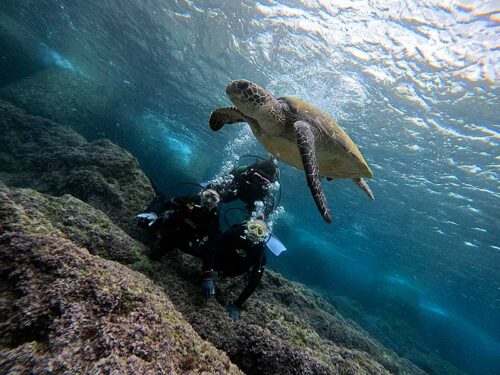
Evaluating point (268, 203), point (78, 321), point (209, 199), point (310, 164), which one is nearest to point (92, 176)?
point (209, 199)

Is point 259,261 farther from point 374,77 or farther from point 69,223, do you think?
point 374,77

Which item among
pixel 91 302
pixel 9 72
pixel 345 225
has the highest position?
pixel 345 225

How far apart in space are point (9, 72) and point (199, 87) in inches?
673

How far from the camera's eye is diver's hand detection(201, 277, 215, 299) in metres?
4.63

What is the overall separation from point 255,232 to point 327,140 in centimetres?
219

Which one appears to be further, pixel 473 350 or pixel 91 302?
pixel 473 350

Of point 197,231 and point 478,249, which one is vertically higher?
point 478,249

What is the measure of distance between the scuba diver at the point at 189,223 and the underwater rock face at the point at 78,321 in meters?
2.61

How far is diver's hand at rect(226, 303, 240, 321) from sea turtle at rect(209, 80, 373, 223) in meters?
2.54

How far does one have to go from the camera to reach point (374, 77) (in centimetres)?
1137

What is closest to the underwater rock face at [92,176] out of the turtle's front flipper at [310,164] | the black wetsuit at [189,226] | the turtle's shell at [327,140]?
the black wetsuit at [189,226]

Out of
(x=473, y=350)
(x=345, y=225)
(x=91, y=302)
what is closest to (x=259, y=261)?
(x=91, y=302)

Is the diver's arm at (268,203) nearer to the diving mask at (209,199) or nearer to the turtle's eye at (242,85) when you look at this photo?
the diving mask at (209,199)

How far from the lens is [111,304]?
2035 mm
